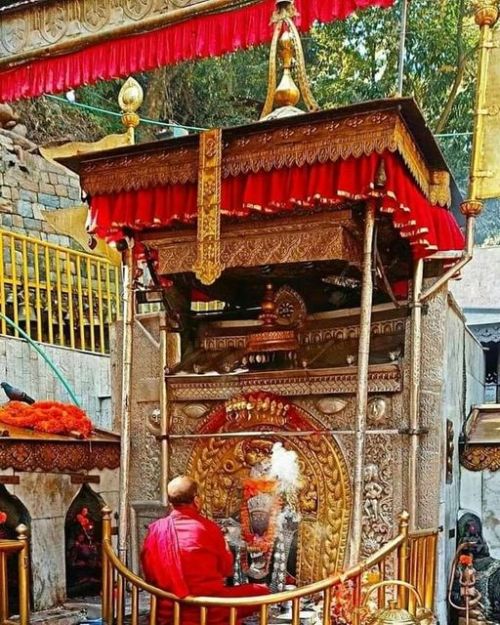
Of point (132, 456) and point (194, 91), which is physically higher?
point (194, 91)

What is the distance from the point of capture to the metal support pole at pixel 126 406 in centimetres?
523

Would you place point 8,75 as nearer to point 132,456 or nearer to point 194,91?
point 132,456

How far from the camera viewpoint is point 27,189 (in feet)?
43.8

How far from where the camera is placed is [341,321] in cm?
591

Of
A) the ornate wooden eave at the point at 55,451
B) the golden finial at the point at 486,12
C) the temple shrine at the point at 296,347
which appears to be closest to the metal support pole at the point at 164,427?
the temple shrine at the point at 296,347

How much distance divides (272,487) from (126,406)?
1.32 metres

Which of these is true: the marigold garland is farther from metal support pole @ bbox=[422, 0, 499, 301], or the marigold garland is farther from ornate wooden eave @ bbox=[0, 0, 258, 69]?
metal support pole @ bbox=[422, 0, 499, 301]

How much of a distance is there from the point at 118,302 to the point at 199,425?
4.20 meters

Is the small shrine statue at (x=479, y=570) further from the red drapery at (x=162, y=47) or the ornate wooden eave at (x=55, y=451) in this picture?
the red drapery at (x=162, y=47)

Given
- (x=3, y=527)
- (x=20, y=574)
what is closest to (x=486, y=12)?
(x=20, y=574)

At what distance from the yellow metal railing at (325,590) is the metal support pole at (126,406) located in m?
0.44

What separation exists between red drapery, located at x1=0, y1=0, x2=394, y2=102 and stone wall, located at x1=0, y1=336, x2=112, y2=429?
3153 mm

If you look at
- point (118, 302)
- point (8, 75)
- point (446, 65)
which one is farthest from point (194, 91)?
point (8, 75)

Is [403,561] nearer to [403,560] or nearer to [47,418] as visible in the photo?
[403,560]
